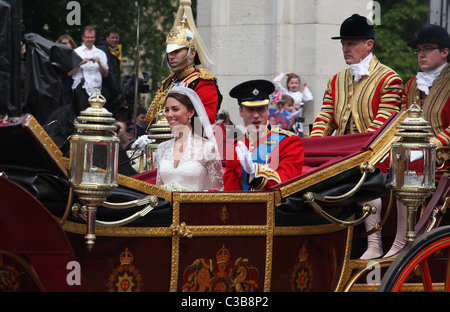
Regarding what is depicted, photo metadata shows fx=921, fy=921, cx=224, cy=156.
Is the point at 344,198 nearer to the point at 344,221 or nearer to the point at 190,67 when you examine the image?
the point at 344,221

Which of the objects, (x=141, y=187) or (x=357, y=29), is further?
(x=357, y=29)

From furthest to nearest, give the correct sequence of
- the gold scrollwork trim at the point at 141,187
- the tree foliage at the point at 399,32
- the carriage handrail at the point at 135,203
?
the tree foliage at the point at 399,32, the gold scrollwork trim at the point at 141,187, the carriage handrail at the point at 135,203

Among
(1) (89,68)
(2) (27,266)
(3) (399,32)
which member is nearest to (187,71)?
(2) (27,266)

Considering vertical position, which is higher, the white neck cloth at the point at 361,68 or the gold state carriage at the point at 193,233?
the white neck cloth at the point at 361,68

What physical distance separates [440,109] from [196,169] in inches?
64.8

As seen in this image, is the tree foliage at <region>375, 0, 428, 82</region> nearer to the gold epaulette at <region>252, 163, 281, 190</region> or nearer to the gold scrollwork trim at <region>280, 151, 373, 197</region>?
the gold scrollwork trim at <region>280, 151, 373, 197</region>

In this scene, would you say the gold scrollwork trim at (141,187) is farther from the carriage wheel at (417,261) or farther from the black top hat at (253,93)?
the carriage wheel at (417,261)

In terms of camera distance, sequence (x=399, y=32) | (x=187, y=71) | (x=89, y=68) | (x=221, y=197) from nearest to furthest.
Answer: (x=221, y=197) < (x=187, y=71) < (x=89, y=68) < (x=399, y=32)

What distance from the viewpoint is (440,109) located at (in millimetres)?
5574

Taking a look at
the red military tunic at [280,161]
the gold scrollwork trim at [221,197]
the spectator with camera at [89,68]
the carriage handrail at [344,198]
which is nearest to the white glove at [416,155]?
the carriage handrail at [344,198]

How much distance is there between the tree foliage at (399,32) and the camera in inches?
744

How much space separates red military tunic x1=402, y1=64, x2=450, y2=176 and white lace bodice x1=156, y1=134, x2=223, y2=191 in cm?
135

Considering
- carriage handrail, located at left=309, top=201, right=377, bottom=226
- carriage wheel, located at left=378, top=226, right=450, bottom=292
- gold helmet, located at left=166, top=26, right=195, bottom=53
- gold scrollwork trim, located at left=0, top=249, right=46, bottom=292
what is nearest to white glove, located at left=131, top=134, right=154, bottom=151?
gold helmet, located at left=166, top=26, right=195, bottom=53

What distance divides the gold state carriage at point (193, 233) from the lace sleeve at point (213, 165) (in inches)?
16.8
